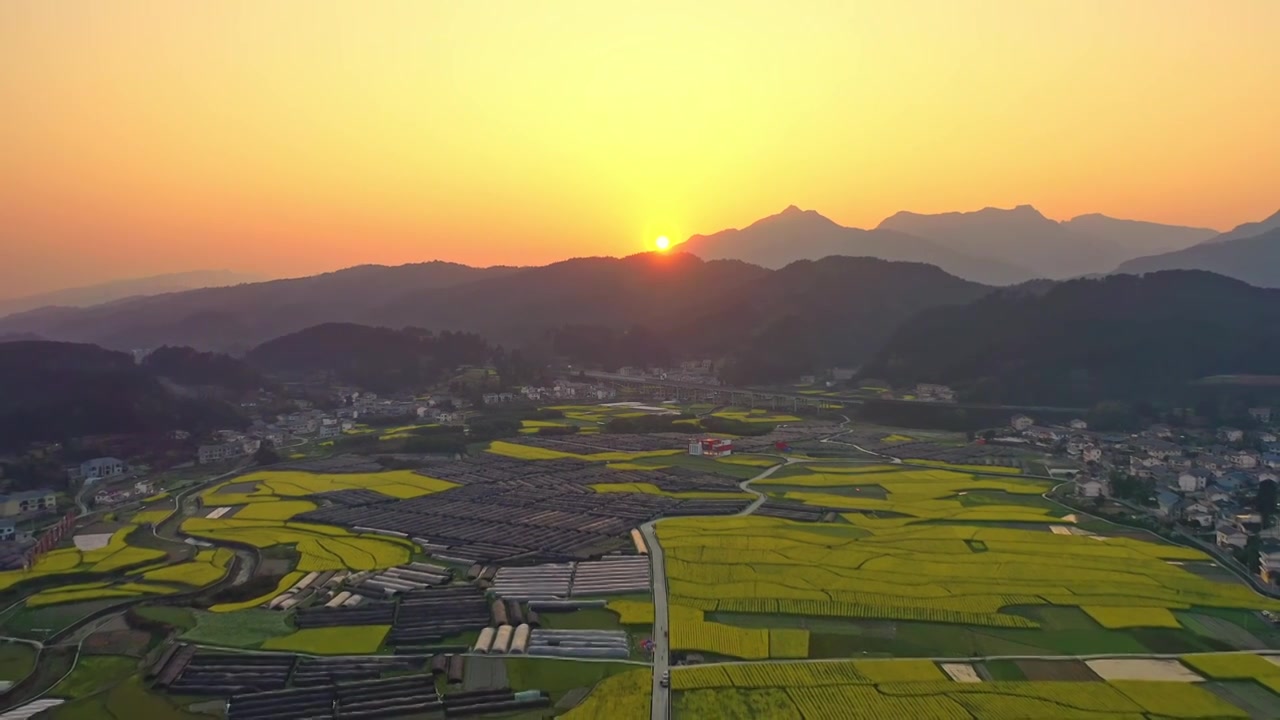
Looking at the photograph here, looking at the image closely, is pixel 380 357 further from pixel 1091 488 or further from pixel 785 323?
pixel 1091 488

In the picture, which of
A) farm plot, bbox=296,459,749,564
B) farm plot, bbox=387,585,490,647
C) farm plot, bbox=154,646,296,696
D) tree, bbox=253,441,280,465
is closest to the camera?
farm plot, bbox=154,646,296,696

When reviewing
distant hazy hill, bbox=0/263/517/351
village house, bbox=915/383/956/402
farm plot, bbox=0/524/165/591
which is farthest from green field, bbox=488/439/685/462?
distant hazy hill, bbox=0/263/517/351

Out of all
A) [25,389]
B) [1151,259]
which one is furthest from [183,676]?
[1151,259]

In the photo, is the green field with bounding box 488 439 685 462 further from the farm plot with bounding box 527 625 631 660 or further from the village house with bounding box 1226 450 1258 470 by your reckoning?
the village house with bounding box 1226 450 1258 470

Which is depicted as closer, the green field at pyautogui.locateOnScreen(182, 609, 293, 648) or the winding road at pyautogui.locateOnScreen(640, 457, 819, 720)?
the winding road at pyautogui.locateOnScreen(640, 457, 819, 720)

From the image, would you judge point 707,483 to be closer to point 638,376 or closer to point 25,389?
point 25,389
